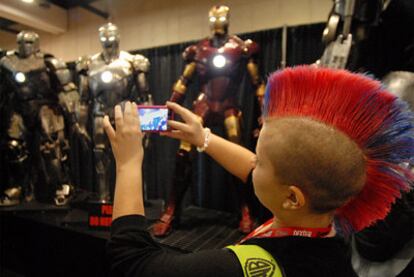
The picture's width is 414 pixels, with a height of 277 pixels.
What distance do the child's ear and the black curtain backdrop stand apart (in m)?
1.41

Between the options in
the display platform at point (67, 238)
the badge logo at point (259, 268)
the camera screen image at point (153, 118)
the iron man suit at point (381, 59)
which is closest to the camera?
the badge logo at point (259, 268)

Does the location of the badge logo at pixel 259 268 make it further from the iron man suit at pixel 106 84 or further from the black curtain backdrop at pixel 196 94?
the iron man suit at pixel 106 84

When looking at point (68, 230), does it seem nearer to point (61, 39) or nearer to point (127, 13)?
point (127, 13)

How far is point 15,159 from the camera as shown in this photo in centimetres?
227

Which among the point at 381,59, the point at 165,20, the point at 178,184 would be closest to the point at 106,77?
the point at 178,184

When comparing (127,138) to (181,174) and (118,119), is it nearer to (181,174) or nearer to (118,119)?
(118,119)

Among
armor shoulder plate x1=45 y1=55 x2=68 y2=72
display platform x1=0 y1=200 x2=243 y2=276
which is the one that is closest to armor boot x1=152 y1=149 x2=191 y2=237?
display platform x1=0 y1=200 x2=243 y2=276

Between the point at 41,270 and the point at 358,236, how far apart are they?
1962 millimetres

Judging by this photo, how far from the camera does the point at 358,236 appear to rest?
109 centimetres

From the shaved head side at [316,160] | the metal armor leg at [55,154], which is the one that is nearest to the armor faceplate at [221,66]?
the metal armor leg at [55,154]

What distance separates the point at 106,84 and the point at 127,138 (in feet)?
4.94

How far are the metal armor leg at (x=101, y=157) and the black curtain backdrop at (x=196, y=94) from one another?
420 millimetres

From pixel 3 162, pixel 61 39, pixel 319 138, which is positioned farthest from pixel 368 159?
pixel 61 39

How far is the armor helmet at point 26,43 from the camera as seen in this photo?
217cm
